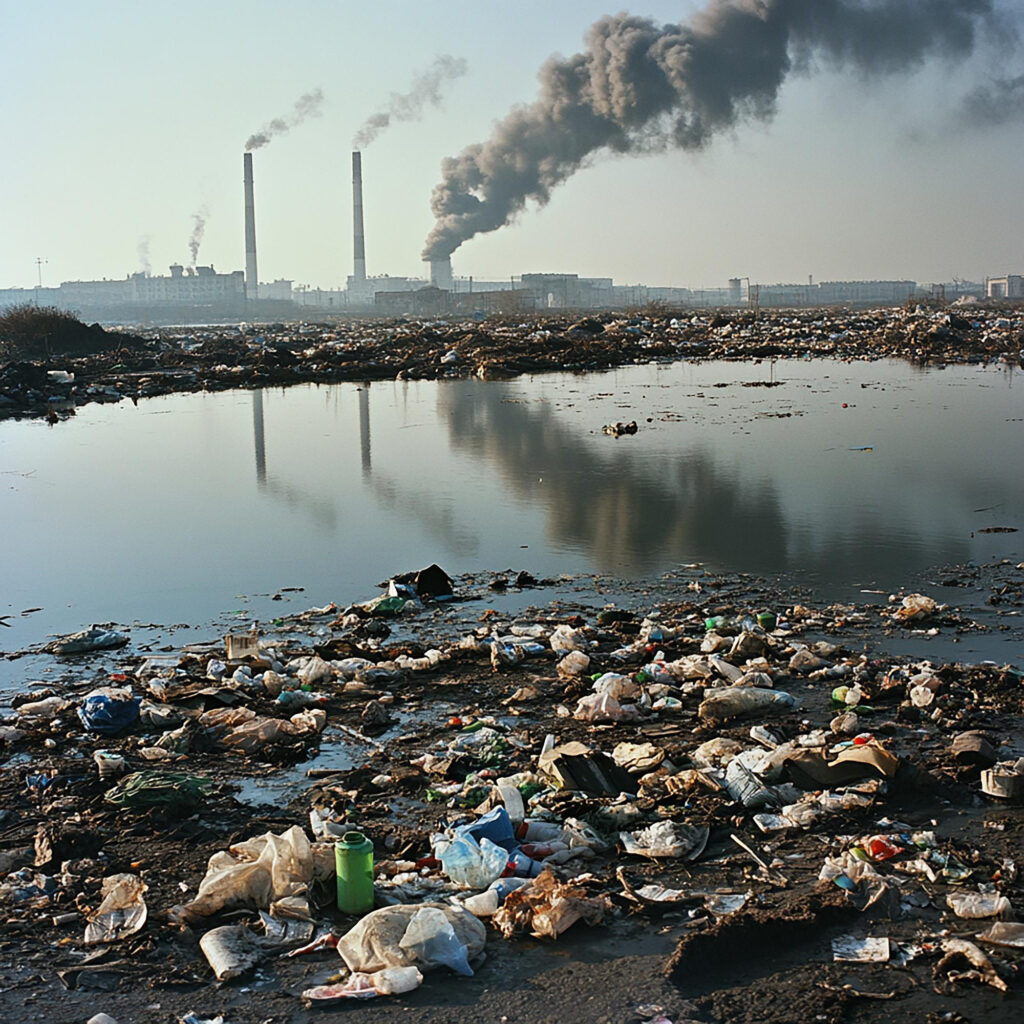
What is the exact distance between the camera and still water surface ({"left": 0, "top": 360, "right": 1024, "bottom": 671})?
266 inches

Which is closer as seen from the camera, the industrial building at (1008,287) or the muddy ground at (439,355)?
the muddy ground at (439,355)

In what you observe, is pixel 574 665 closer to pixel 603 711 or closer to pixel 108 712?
pixel 603 711

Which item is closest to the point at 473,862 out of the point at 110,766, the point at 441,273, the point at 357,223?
the point at 110,766

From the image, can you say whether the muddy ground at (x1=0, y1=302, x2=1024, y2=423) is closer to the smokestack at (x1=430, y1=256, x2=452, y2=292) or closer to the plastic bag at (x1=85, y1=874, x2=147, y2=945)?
the plastic bag at (x1=85, y1=874, x2=147, y2=945)

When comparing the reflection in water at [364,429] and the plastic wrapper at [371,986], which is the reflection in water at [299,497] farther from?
the plastic wrapper at [371,986]

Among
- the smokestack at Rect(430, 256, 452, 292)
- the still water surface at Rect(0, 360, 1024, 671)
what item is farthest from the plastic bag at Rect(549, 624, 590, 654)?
the smokestack at Rect(430, 256, 452, 292)

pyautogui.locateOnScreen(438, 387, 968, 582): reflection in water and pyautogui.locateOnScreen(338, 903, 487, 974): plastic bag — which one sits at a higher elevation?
pyautogui.locateOnScreen(438, 387, 968, 582): reflection in water

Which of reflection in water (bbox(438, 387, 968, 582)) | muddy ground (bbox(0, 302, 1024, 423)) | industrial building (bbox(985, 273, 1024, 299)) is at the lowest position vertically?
reflection in water (bbox(438, 387, 968, 582))

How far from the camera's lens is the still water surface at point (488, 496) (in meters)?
6.75

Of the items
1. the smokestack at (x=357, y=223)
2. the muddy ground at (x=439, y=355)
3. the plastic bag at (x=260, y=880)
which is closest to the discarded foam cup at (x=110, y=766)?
the plastic bag at (x=260, y=880)

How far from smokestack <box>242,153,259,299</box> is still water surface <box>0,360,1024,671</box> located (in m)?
84.8

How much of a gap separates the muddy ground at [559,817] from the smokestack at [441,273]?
65359mm

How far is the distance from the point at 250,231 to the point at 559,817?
106 metres

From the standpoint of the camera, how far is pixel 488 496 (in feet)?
30.0
